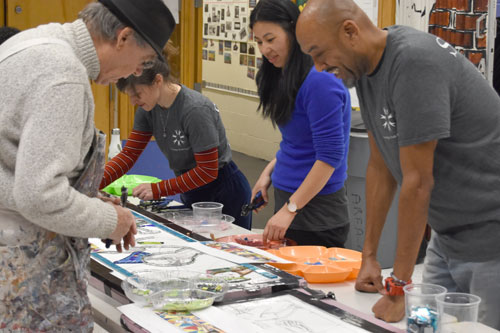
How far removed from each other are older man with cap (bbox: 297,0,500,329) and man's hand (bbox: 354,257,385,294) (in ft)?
0.62

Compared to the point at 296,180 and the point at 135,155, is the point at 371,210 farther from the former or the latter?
the point at 135,155

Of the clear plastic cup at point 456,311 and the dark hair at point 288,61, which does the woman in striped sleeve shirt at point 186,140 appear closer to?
A: the dark hair at point 288,61

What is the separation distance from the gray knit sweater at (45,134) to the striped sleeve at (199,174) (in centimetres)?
138

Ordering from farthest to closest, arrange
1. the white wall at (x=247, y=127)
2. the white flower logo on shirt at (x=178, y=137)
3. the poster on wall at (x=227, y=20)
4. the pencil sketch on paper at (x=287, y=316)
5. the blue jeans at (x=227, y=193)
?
the poster on wall at (x=227, y=20), the white wall at (x=247, y=127), the blue jeans at (x=227, y=193), the white flower logo on shirt at (x=178, y=137), the pencil sketch on paper at (x=287, y=316)

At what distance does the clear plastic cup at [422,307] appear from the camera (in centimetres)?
147

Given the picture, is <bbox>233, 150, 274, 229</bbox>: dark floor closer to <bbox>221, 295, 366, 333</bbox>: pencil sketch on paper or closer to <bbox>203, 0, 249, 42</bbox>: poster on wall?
<bbox>203, 0, 249, 42</bbox>: poster on wall

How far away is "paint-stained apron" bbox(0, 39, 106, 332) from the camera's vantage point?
1.52 m

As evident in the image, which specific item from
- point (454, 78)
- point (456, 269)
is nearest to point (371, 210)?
point (456, 269)

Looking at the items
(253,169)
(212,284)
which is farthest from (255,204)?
(253,169)

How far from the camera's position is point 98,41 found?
1538 mm

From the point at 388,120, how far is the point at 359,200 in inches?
112

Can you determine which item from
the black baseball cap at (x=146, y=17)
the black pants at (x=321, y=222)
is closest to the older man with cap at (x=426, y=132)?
the black baseball cap at (x=146, y=17)

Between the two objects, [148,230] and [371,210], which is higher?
[371,210]

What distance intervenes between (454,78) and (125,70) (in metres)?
0.83
